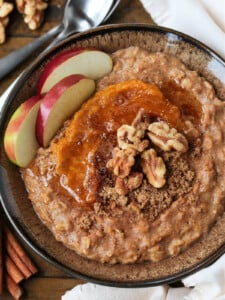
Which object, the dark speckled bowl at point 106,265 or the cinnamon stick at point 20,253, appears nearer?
the dark speckled bowl at point 106,265

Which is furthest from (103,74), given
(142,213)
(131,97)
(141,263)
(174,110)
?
(141,263)

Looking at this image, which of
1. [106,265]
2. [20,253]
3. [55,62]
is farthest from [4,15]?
[106,265]

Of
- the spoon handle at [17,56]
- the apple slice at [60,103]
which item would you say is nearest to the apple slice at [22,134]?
the apple slice at [60,103]

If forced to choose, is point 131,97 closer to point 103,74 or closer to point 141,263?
point 103,74

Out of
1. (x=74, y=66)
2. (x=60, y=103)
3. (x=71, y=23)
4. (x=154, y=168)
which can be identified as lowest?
(x=154, y=168)

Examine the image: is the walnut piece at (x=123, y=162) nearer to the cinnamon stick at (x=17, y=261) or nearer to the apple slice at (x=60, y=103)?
the apple slice at (x=60, y=103)

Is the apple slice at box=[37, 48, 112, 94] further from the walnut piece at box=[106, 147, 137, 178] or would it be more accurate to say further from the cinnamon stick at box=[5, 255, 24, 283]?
the cinnamon stick at box=[5, 255, 24, 283]

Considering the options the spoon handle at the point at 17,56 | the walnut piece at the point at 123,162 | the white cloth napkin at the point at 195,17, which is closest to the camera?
the walnut piece at the point at 123,162

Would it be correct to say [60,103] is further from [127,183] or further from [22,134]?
[127,183]
